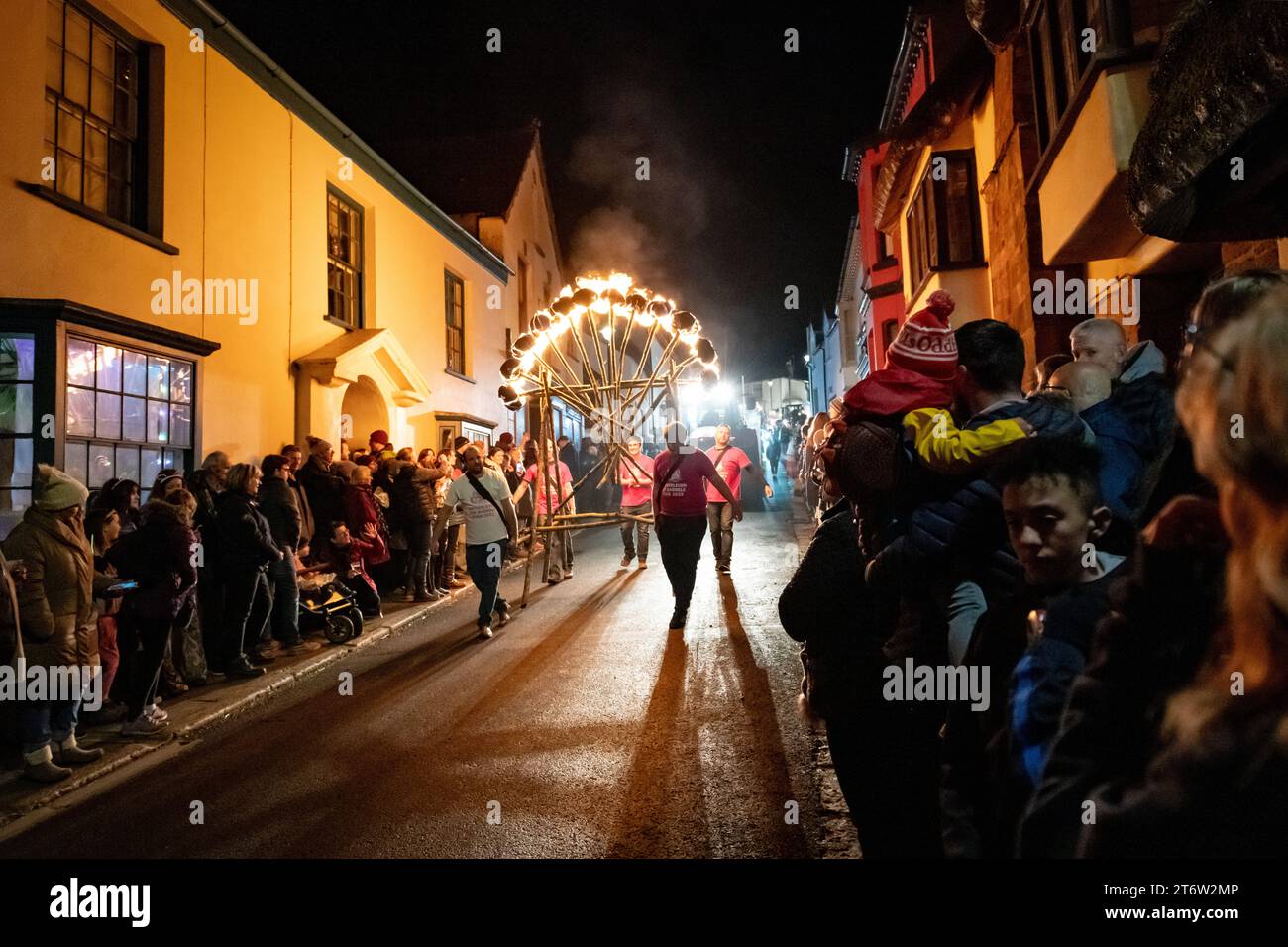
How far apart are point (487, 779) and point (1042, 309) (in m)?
7.40

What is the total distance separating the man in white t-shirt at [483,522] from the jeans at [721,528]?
3712 mm

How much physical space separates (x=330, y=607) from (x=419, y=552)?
93.5 inches

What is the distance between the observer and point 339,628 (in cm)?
773

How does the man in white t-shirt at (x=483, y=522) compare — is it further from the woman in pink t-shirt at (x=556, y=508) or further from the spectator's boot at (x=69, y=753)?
the spectator's boot at (x=69, y=753)

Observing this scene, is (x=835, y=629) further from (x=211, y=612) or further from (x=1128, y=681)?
(x=211, y=612)

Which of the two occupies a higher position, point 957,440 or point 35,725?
point 957,440

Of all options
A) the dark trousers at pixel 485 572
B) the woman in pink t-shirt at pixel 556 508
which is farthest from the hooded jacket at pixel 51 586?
the woman in pink t-shirt at pixel 556 508

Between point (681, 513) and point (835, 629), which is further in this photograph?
point (681, 513)

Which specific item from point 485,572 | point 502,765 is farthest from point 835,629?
point 485,572

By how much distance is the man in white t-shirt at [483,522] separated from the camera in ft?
25.8

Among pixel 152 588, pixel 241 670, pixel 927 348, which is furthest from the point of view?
pixel 241 670

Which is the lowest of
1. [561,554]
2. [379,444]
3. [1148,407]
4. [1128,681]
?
[561,554]
